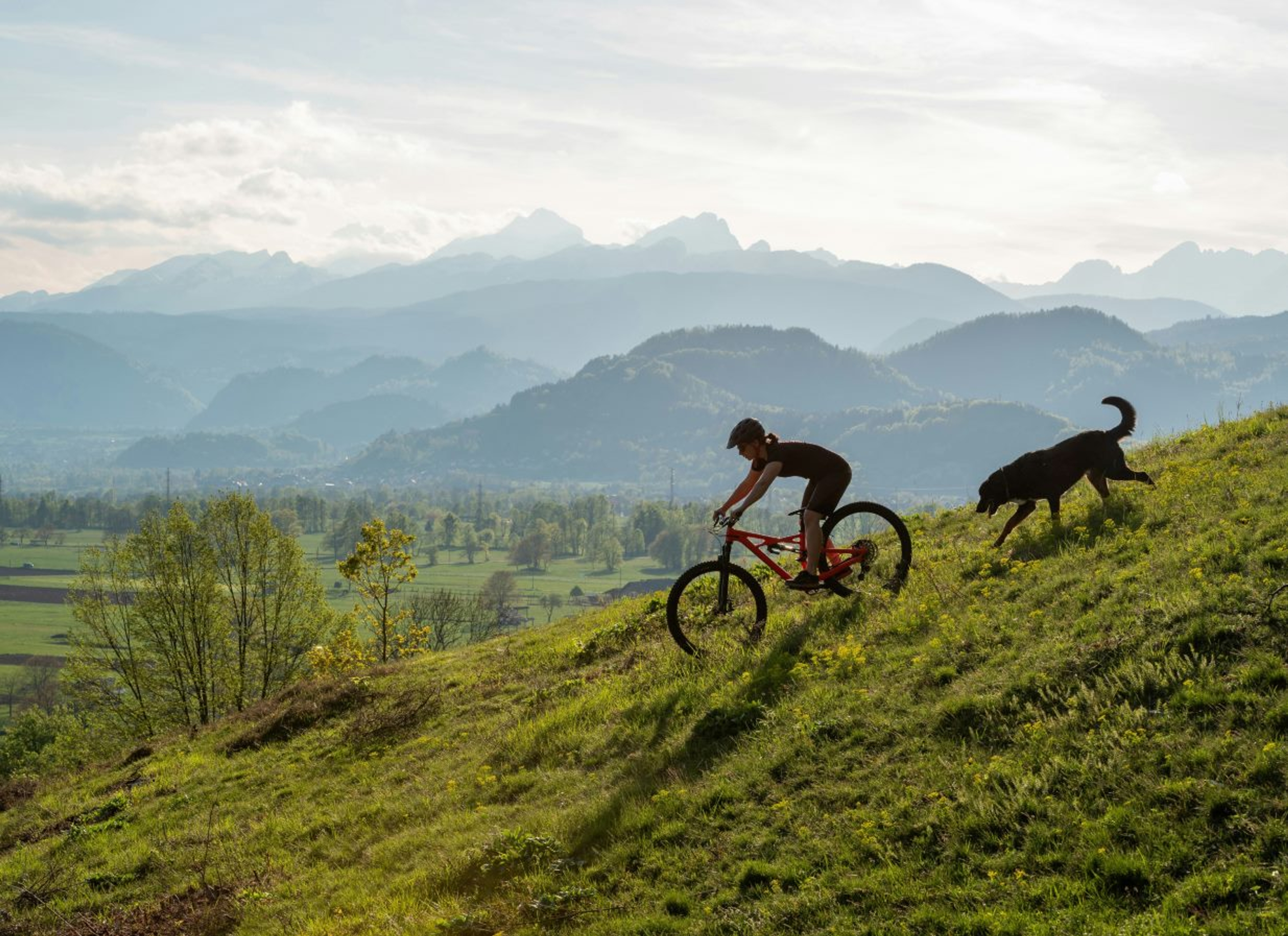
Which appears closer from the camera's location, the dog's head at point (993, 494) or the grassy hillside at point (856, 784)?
the grassy hillside at point (856, 784)

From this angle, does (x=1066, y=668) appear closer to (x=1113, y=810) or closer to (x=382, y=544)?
(x=1113, y=810)

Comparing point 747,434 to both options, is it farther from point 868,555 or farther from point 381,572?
point 381,572

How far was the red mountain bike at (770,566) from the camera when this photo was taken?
1375cm

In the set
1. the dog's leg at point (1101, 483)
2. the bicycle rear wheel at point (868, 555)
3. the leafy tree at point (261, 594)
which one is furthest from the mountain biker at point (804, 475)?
the leafy tree at point (261, 594)

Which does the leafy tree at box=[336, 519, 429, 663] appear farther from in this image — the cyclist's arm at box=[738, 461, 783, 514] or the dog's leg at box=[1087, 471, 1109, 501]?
the dog's leg at box=[1087, 471, 1109, 501]

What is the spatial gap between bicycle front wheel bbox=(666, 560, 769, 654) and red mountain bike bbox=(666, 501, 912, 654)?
16 millimetres

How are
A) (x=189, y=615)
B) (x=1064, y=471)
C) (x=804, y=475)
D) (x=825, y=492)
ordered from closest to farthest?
(x=825, y=492)
(x=804, y=475)
(x=1064, y=471)
(x=189, y=615)

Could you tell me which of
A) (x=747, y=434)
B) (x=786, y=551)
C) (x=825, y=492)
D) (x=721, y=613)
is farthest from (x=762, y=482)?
(x=721, y=613)

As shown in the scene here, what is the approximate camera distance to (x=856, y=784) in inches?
357

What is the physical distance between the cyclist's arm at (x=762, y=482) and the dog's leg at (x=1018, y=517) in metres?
4.26

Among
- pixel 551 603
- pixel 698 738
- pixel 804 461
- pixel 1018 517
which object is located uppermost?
pixel 804 461

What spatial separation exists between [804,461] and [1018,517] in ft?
14.0

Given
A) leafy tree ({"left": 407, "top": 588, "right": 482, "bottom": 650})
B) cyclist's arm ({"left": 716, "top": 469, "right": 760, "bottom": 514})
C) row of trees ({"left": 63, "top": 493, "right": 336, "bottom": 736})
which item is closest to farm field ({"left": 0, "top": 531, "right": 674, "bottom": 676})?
leafy tree ({"left": 407, "top": 588, "right": 482, "bottom": 650})

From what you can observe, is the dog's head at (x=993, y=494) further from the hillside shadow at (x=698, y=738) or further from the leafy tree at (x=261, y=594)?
the leafy tree at (x=261, y=594)
